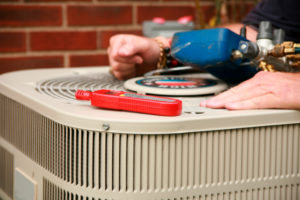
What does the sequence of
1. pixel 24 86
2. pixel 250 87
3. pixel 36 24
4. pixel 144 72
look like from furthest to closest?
pixel 36 24 → pixel 144 72 → pixel 24 86 → pixel 250 87

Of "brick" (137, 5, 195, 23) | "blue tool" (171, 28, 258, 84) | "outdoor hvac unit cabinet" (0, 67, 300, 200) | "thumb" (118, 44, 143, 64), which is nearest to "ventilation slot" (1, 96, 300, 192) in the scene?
"outdoor hvac unit cabinet" (0, 67, 300, 200)

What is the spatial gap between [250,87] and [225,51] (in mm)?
65

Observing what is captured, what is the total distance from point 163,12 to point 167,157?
100 centimetres

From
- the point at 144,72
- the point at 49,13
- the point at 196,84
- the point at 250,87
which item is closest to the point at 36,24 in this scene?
the point at 49,13

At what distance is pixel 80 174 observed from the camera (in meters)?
0.54

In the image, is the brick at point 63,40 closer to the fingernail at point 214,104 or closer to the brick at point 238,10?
the brick at point 238,10

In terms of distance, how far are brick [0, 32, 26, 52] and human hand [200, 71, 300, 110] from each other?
32.5 inches

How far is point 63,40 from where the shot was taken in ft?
4.40

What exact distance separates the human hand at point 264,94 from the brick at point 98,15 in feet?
2.66

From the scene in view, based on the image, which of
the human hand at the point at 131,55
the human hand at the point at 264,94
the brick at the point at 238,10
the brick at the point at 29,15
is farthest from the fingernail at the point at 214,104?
the brick at the point at 238,10

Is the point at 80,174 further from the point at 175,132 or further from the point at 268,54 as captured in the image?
the point at 268,54

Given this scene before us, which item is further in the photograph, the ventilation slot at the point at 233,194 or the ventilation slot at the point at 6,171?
the ventilation slot at the point at 6,171

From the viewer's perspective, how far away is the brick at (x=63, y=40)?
1309 mm

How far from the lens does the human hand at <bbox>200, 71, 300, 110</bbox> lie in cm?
60
